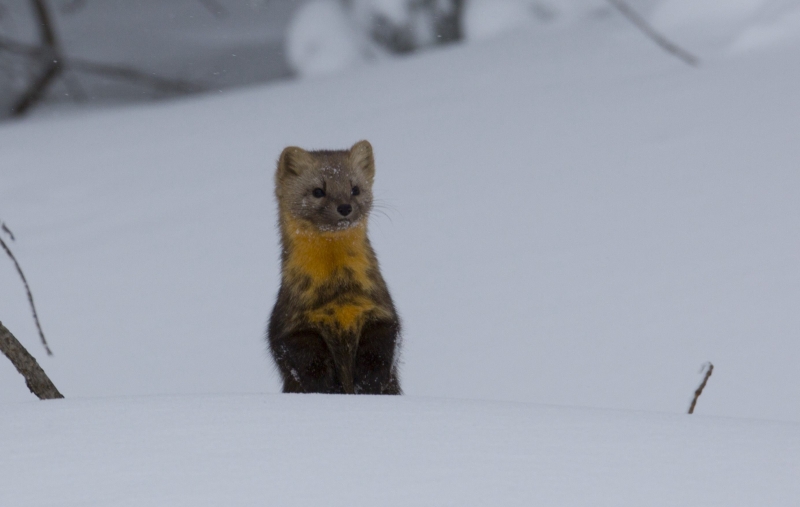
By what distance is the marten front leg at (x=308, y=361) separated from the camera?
3275 mm

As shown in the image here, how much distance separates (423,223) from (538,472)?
5.42m

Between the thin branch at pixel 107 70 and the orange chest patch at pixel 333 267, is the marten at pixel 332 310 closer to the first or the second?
the orange chest patch at pixel 333 267

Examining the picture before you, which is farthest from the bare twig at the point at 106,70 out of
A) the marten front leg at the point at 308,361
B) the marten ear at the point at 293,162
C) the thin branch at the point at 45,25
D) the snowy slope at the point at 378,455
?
the snowy slope at the point at 378,455

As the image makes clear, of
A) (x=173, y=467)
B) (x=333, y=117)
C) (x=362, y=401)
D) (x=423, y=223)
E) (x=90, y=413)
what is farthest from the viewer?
(x=333, y=117)

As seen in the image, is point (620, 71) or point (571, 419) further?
point (620, 71)

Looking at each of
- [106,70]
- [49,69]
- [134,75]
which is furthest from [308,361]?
[49,69]

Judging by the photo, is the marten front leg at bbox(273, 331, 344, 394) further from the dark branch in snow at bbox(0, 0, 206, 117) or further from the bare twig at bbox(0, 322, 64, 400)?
the dark branch in snow at bbox(0, 0, 206, 117)

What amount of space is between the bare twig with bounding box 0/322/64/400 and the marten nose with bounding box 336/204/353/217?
1.04m

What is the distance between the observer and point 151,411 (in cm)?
247

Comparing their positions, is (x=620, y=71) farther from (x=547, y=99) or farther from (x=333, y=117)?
(x=333, y=117)

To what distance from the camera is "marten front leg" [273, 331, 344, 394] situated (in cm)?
328

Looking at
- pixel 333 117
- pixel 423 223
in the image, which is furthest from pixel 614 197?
pixel 333 117

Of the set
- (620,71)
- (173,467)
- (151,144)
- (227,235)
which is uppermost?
(620,71)

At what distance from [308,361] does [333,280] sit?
0.26m
